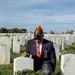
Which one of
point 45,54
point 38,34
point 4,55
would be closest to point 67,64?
point 45,54

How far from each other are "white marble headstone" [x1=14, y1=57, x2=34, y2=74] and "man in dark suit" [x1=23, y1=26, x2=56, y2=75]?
0.14 metres

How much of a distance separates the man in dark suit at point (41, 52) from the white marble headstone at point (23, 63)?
0.47 feet

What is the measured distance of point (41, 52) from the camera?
7188mm

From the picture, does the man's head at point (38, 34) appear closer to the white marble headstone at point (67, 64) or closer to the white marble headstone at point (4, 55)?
the white marble headstone at point (67, 64)

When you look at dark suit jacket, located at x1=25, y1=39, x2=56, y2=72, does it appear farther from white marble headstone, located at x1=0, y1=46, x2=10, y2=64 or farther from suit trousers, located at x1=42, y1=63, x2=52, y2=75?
white marble headstone, located at x1=0, y1=46, x2=10, y2=64

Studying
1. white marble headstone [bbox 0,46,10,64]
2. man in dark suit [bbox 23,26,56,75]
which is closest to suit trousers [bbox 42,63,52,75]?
man in dark suit [bbox 23,26,56,75]

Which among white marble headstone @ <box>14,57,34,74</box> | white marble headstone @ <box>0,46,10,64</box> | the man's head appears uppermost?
the man's head

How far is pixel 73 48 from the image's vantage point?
20.0 metres

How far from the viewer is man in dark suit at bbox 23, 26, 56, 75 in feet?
23.3

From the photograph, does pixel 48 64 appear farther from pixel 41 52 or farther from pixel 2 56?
pixel 2 56

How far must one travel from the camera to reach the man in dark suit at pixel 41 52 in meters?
7.09

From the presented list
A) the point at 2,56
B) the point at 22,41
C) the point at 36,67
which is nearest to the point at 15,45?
the point at 2,56

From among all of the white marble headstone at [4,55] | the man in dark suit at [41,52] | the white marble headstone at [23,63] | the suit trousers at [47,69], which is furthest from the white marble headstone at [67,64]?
the white marble headstone at [4,55]

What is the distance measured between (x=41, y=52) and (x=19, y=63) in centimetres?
61
